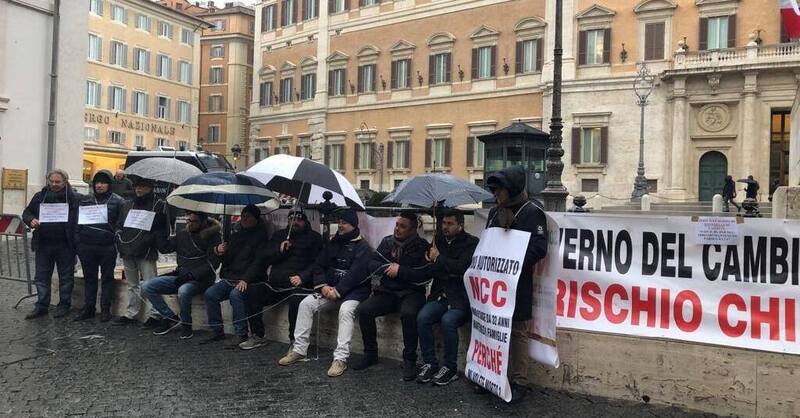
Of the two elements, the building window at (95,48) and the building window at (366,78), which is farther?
the building window at (95,48)

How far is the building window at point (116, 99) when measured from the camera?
49031 millimetres

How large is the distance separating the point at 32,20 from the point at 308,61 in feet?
102

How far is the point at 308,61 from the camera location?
163 feet

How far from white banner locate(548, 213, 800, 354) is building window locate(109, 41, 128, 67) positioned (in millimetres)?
50290

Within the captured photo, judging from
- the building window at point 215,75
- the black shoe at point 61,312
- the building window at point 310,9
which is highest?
the building window at point 310,9

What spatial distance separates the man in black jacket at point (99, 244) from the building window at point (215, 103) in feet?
182

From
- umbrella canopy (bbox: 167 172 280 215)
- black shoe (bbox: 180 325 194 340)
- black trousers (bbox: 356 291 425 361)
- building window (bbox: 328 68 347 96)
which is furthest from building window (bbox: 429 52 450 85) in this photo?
black trousers (bbox: 356 291 425 361)

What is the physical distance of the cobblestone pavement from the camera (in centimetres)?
520

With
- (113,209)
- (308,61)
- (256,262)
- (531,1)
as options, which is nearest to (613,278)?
(256,262)

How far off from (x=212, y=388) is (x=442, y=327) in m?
2.08

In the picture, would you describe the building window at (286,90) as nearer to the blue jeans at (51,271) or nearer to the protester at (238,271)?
the blue jeans at (51,271)

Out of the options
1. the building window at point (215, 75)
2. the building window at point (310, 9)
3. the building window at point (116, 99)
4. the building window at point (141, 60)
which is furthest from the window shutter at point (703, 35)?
the building window at point (215, 75)

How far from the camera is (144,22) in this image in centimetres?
5141

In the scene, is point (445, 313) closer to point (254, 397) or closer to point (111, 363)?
point (254, 397)
